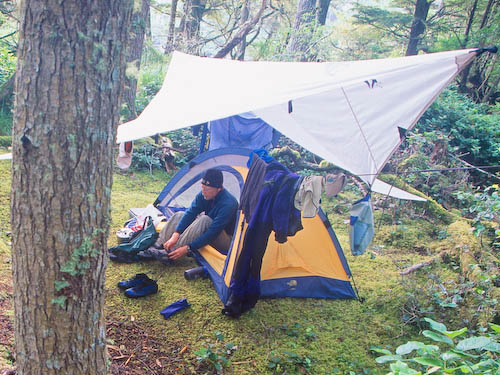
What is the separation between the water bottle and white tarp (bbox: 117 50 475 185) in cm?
116

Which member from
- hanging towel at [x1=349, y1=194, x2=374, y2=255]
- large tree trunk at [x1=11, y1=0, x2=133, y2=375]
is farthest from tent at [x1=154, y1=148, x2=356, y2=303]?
large tree trunk at [x1=11, y1=0, x2=133, y2=375]

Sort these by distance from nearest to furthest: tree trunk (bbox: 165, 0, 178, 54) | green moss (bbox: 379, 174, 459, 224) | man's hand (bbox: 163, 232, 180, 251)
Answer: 1. man's hand (bbox: 163, 232, 180, 251)
2. green moss (bbox: 379, 174, 459, 224)
3. tree trunk (bbox: 165, 0, 178, 54)

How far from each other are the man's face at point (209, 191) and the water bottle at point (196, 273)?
602 mm

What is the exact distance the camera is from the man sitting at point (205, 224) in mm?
3059

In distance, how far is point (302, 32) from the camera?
763 cm

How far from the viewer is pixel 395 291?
3.07 meters

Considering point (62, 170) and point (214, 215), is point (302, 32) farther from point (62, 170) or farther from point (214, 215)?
point (62, 170)

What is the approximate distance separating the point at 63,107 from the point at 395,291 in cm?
289

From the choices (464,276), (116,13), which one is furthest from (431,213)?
(116,13)

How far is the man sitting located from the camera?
306cm

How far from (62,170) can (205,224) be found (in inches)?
80.5

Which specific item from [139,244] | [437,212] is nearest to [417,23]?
[437,212]

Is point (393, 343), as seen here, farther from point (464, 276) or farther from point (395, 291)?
point (464, 276)

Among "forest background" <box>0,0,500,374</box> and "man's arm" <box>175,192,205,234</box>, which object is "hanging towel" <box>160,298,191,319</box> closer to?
"forest background" <box>0,0,500,374</box>
